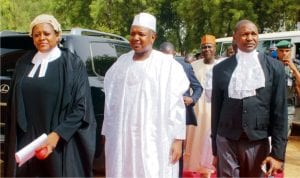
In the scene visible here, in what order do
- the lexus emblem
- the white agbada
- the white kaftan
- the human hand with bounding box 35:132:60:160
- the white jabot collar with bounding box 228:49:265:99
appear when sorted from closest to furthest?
the human hand with bounding box 35:132:60:160 → the white jabot collar with bounding box 228:49:265:99 → the white agbada → the lexus emblem → the white kaftan

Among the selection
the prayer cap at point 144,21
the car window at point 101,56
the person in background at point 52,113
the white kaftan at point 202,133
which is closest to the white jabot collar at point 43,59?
the person in background at point 52,113

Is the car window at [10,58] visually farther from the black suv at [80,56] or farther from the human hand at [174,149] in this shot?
the human hand at [174,149]

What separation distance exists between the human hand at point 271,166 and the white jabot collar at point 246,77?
0.51 metres

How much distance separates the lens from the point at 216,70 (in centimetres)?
429

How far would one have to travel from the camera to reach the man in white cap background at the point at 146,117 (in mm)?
4137

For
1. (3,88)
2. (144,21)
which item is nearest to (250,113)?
(144,21)

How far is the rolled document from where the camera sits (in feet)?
10.7

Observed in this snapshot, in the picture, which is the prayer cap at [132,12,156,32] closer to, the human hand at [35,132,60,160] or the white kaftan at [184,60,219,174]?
the human hand at [35,132,60,160]

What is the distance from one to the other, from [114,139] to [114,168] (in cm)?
23

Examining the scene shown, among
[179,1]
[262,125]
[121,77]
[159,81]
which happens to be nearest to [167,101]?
[159,81]

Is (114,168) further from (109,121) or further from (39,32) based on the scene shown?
(39,32)

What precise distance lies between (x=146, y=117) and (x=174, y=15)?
29809mm

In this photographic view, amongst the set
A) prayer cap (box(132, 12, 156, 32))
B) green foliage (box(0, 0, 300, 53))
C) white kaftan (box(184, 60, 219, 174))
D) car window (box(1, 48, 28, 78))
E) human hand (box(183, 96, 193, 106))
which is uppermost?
green foliage (box(0, 0, 300, 53))

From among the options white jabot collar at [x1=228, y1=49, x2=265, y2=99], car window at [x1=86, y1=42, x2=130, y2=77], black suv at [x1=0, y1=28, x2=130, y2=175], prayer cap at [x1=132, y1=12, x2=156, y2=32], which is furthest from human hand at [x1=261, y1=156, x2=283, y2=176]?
car window at [x1=86, y1=42, x2=130, y2=77]
